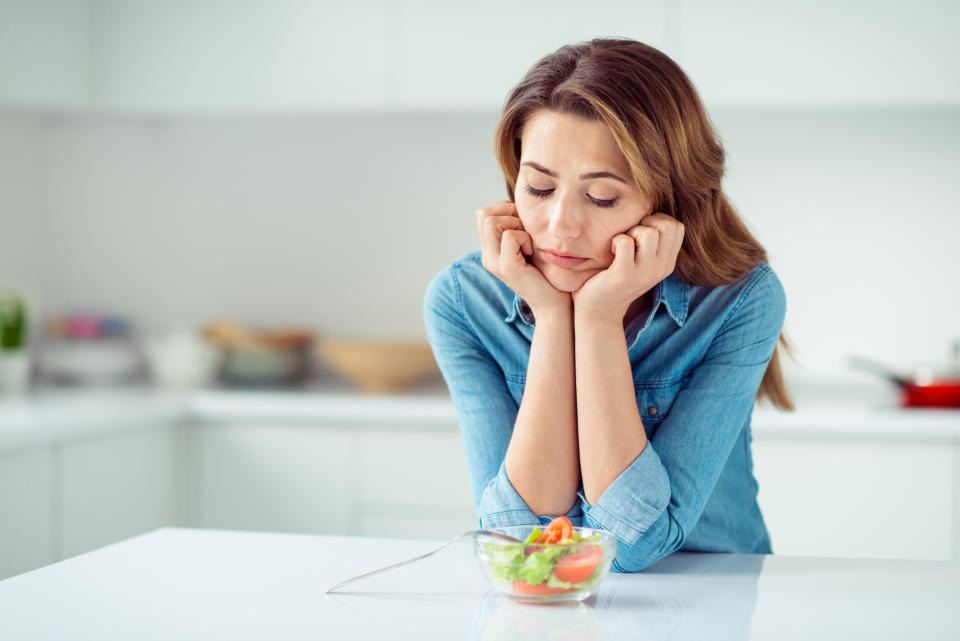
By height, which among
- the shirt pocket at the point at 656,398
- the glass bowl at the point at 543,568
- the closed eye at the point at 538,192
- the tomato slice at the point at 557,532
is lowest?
the glass bowl at the point at 543,568

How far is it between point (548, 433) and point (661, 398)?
0.78 ft

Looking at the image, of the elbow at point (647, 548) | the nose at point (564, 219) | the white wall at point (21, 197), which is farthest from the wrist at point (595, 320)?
the white wall at point (21, 197)

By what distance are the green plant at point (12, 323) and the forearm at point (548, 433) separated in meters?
2.16

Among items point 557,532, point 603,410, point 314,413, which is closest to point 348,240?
point 314,413

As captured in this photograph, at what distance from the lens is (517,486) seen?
1.33 metres

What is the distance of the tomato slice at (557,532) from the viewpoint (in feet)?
3.50

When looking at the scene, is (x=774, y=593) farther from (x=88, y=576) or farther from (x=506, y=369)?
(x=88, y=576)

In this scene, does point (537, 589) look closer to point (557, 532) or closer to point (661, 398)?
point (557, 532)

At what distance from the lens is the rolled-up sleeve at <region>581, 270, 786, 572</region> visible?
125 centimetres

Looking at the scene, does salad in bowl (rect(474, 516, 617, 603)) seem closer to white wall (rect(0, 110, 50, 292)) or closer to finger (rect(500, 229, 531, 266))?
finger (rect(500, 229, 531, 266))

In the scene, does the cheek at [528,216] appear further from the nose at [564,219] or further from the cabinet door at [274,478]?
the cabinet door at [274,478]

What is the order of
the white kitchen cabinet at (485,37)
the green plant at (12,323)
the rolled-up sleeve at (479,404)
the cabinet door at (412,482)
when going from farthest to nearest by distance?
the green plant at (12,323)
the white kitchen cabinet at (485,37)
the cabinet door at (412,482)
the rolled-up sleeve at (479,404)

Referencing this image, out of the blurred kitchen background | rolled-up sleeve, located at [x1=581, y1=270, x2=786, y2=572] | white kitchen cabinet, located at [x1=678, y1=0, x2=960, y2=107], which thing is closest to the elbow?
rolled-up sleeve, located at [x1=581, y1=270, x2=786, y2=572]

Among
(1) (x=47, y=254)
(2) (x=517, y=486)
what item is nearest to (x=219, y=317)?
(1) (x=47, y=254)
